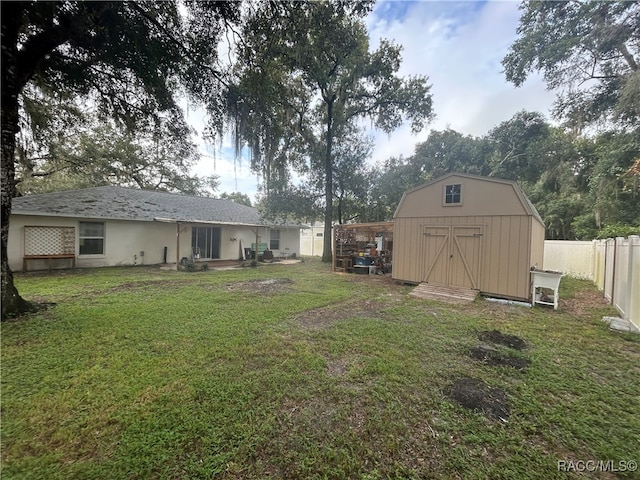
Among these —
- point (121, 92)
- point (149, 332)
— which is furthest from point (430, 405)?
point (121, 92)

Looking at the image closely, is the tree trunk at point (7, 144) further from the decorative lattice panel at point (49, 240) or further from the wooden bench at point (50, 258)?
the decorative lattice panel at point (49, 240)

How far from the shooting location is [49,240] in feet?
29.2

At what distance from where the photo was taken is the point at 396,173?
1619 cm

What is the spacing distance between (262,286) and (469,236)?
6078 mm

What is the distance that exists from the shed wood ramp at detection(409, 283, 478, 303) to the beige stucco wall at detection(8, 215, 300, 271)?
915 centimetres

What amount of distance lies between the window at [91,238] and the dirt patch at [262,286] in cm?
652

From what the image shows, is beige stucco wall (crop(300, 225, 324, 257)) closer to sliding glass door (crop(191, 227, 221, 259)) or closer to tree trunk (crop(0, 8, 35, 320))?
sliding glass door (crop(191, 227, 221, 259))

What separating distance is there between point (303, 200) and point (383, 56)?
27.0ft

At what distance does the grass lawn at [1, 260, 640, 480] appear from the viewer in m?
1.76

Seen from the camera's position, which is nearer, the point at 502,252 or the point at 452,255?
the point at 502,252

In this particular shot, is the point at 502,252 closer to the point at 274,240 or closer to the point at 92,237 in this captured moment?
the point at 274,240

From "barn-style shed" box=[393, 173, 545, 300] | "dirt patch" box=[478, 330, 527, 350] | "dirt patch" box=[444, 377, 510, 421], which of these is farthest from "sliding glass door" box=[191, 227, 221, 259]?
"dirt patch" box=[444, 377, 510, 421]

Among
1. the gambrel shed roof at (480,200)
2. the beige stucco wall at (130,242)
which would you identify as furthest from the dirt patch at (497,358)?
the beige stucco wall at (130,242)

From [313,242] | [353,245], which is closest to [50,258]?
[353,245]
